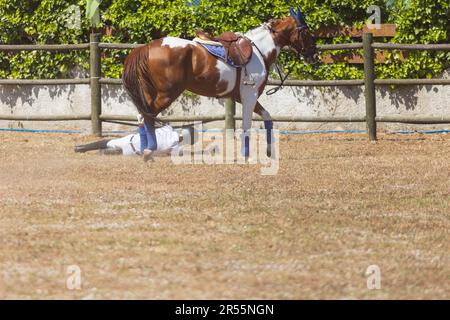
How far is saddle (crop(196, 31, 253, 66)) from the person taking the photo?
14.1 metres

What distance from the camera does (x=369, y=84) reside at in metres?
16.8

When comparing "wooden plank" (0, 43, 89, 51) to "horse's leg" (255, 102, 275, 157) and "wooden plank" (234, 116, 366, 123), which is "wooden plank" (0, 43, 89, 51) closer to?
"wooden plank" (234, 116, 366, 123)

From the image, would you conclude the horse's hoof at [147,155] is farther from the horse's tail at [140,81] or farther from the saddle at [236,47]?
the saddle at [236,47]

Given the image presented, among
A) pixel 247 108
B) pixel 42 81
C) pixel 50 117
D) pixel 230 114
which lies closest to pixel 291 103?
pixel 230 114

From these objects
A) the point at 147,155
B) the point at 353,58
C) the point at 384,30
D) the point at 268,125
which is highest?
the point at 384,30

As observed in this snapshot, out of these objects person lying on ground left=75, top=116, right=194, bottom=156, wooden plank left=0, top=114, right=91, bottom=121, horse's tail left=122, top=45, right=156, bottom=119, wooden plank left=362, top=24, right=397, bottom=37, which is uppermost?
wooden plank left=362, top=24, right=397, bottom=37

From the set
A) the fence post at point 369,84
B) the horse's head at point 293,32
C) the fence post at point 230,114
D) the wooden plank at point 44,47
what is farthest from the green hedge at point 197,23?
the horse's head at point 293,32

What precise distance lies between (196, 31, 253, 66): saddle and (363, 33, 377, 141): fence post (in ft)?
10.1

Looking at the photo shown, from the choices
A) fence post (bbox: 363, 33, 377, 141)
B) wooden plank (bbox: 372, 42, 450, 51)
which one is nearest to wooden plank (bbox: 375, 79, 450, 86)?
fence post (bbox: 363, 33, 377, 141)

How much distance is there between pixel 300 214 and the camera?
9977mm

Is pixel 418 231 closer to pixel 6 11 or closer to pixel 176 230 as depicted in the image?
pixel 176 230

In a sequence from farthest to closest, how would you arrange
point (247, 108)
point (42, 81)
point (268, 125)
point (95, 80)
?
point (42, 81), point (95, 80), point (268, 125), point (247, 108)

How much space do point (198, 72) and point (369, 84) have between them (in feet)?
12.2

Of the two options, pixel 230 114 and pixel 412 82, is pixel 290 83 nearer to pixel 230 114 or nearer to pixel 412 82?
pixel 230 114
